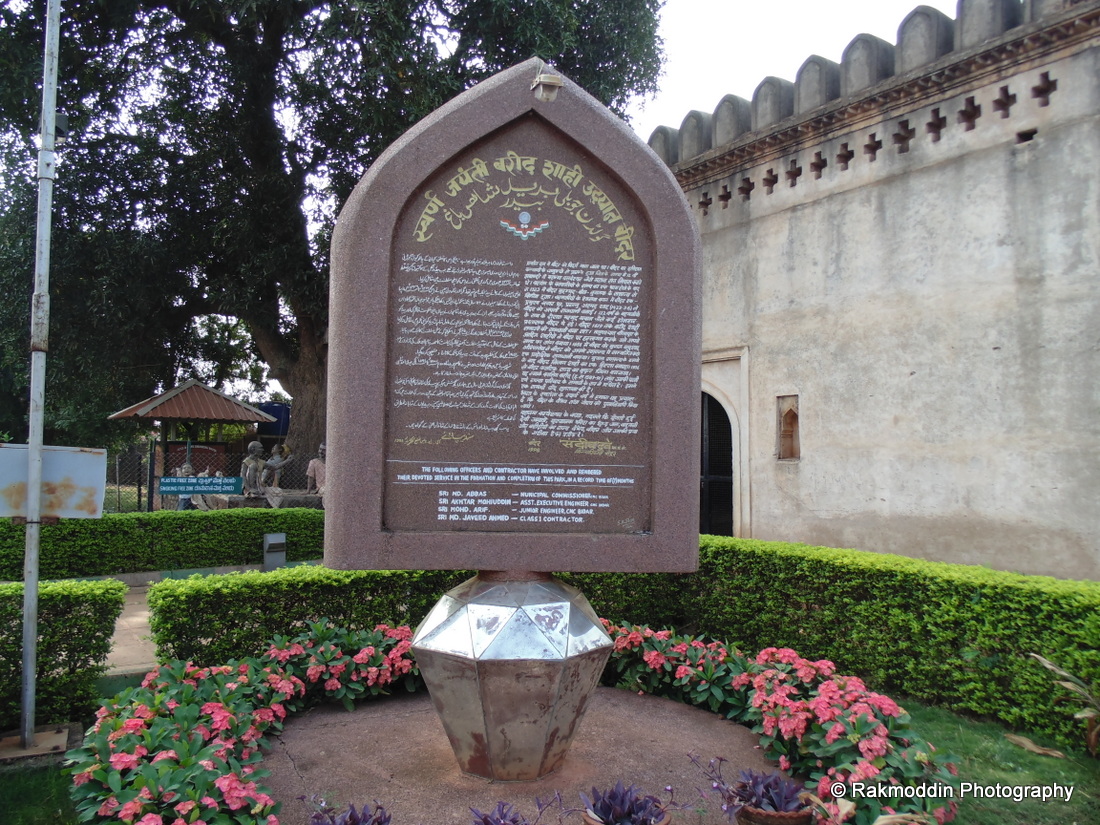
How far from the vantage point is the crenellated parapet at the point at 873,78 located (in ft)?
24.7

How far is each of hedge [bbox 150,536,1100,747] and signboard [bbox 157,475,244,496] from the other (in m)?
6.42

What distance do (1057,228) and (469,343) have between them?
252 inches

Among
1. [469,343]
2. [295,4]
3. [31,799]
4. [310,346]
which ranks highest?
[295,4]

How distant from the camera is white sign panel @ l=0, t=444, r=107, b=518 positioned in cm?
505

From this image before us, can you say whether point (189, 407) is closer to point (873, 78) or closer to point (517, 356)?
point (517, 356)

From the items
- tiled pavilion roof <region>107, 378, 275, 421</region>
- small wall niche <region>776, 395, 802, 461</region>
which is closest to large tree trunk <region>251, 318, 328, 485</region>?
tiled pavilion roof <region>107, 378, 275, 421</region>

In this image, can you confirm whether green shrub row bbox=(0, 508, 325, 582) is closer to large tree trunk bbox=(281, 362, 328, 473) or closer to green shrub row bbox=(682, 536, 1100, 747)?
large tree trunk bbox=(281, 362, 328, 473)

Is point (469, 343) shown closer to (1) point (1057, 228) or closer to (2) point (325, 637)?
(2) point (325, 637)

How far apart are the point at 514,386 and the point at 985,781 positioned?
345 centimetres

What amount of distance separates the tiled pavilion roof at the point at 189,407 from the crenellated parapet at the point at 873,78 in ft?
26.6

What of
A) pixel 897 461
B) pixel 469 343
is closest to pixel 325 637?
pixel 469 343

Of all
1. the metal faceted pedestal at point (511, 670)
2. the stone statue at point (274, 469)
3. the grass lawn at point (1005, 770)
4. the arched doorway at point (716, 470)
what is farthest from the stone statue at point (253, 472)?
the grass lawn at point (1005, 770)

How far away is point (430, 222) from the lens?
3.94 meters

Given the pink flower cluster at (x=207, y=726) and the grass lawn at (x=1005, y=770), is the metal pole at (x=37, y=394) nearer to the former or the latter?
the pink flower cluster at (x=207, y=726)
